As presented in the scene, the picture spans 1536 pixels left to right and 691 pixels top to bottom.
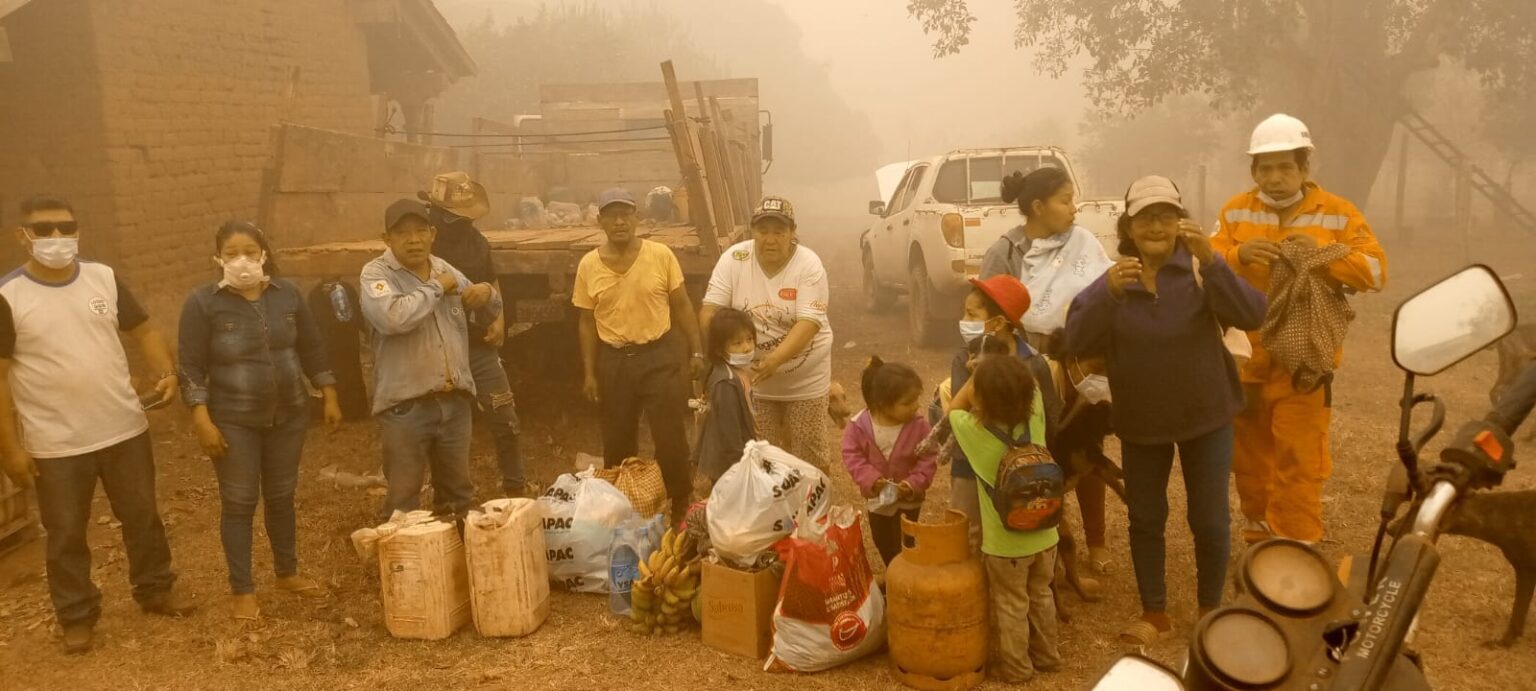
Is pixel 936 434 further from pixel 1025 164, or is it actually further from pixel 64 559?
pixel 1025 164

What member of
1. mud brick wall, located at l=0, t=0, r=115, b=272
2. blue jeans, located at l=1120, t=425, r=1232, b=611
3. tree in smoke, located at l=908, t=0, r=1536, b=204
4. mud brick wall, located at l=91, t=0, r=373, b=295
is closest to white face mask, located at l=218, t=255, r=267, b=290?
mud brick wall, located at l=91, t=0, r=373, b=295

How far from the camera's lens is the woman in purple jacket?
355 centimetres

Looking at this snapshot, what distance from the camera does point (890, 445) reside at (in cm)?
418

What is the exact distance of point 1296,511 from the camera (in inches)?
172

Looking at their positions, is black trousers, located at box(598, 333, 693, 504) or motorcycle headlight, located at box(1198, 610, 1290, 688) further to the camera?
black trousers, located at box(598, 333, 693, 504)

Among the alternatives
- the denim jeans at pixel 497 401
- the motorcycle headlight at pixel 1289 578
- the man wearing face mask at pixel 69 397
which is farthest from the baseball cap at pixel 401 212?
the motorcycle headlight at pixel 1289 578

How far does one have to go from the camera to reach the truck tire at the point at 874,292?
13484mm

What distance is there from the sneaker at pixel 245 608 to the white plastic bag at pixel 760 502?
7.04ft

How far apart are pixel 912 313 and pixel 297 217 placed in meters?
6.21

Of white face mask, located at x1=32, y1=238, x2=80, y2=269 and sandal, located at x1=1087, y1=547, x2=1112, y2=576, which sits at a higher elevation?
white face mask, located at x1=32, y1=238, x2=80, y2=269

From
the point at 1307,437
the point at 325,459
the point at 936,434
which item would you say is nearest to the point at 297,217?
the point at 325,459

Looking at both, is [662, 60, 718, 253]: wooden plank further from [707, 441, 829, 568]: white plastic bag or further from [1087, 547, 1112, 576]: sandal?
[1087, 547, 1112, 576]: sandal

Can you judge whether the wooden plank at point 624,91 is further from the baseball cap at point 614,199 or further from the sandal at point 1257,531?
the sandal at point 1257,531

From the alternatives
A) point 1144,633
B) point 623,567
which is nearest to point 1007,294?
point 1144,633
